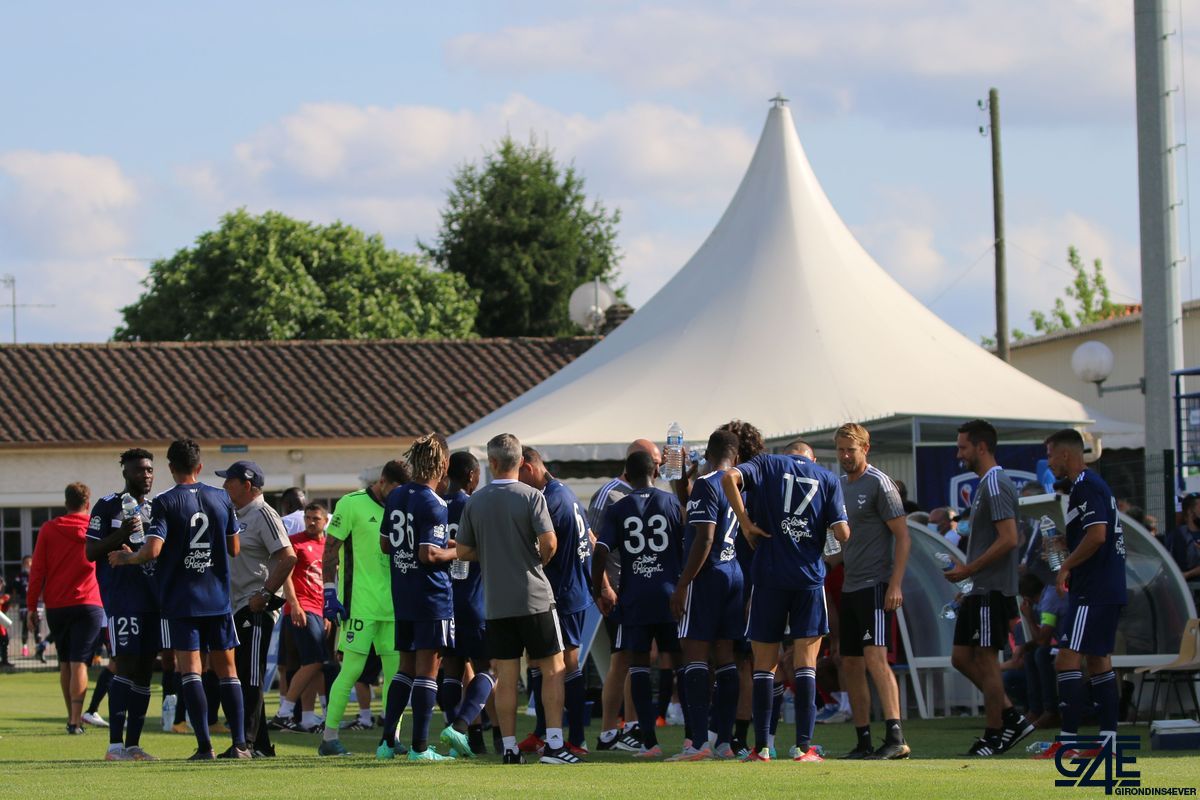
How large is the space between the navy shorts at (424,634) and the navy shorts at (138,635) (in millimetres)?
1518

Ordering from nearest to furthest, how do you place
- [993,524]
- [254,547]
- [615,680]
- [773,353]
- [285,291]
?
[993,524], [615,680], [254,547], [773,353], [285,291]

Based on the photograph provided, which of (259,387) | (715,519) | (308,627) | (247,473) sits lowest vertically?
(308,627)

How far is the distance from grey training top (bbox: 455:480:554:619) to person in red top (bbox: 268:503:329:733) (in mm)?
3595

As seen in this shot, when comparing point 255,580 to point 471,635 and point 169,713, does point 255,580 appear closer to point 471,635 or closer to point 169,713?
point 471,635

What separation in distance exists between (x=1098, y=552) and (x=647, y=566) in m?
2.90

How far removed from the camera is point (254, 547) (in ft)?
41.4

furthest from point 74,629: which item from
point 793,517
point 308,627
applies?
point 793,517

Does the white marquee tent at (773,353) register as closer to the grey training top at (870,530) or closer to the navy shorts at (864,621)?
the grey training top at (870,530)

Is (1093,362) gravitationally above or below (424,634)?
above

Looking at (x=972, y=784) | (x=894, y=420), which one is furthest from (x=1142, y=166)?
(x=972, y=784)

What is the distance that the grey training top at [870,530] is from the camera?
35.8ft

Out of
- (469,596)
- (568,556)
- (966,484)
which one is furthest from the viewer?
(966,484)

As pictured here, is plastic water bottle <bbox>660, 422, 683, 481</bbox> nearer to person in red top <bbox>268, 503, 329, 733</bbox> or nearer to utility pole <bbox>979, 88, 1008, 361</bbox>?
person in red top <bbox>268, 503, 329, 733</bbox>

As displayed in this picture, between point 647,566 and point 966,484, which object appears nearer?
point 647,566
